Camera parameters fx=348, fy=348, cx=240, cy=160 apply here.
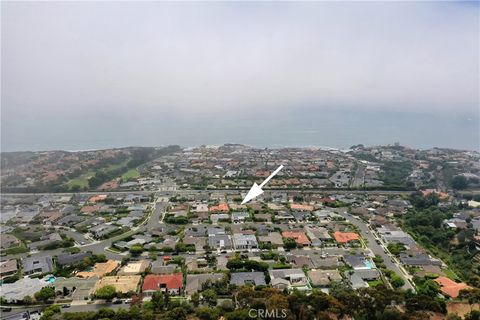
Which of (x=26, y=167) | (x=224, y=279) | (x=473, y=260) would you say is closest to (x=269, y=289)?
(x=224, y=279)

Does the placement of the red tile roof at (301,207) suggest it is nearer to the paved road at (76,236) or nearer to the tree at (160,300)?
the paved road at (76,236)

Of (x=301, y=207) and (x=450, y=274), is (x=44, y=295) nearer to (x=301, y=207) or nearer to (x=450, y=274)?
(x=301, y=207)

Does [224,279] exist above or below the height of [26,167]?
below

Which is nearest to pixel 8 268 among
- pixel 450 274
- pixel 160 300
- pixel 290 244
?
pixel 160 300

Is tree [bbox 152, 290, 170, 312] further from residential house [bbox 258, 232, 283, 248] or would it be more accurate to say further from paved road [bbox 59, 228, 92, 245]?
paved road [bbox 59, 228, 92, 245]

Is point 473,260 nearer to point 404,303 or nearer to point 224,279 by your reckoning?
point 404,303

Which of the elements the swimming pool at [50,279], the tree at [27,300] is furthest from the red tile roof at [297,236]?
the tree at [27,300]
